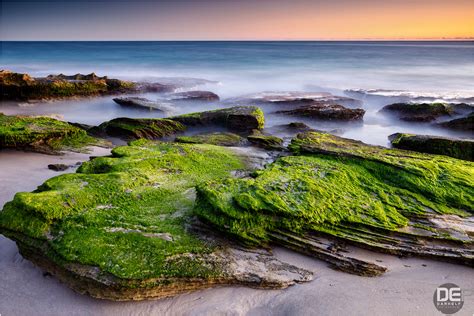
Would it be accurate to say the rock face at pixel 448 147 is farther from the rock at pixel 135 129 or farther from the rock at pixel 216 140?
the rock at pixel 135 129

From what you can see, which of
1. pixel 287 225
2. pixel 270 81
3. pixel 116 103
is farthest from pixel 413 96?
pixel 287 225

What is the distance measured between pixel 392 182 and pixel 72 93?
1343cm

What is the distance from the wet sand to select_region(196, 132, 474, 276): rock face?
0.16 m

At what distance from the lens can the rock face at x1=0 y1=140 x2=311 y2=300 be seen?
3664 mm

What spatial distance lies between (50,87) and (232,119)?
8.67 metres

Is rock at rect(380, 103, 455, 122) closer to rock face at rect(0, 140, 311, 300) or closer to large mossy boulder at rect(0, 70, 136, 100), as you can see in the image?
rock face at rect(0, 140, 311, 300)

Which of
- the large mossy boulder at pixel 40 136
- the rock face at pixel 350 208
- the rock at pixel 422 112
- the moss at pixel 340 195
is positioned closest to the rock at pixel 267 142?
the moss at pixel 340 195

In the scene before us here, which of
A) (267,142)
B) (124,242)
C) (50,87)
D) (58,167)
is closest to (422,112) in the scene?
(267,142)

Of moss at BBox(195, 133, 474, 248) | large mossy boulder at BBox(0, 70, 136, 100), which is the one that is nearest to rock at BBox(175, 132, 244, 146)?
moss at BBox(195, 133, 474, 248)

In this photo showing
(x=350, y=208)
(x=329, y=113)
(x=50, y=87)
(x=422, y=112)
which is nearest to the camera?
(x=350, y=208)

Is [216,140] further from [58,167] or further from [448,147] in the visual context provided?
[448,147]

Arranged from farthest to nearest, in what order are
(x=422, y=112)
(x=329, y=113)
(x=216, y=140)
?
(x=422, y=112) < (x=329, y=113) < (x=216, y=140)

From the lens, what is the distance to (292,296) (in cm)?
378

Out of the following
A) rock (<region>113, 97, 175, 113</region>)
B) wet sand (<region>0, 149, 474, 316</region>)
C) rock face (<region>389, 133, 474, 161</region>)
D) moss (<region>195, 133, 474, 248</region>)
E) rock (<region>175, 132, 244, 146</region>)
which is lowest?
wet sand (<region>0, 149, 474, 316</region>)
